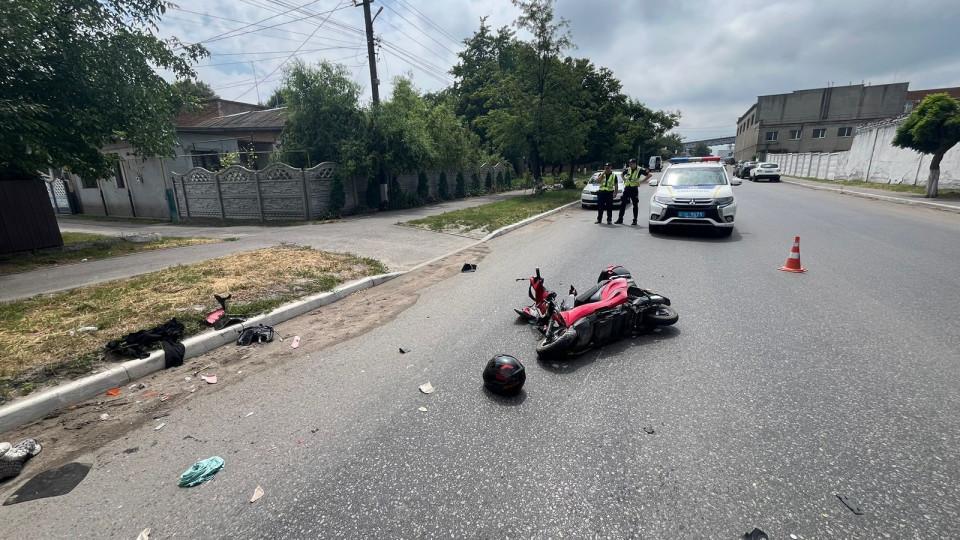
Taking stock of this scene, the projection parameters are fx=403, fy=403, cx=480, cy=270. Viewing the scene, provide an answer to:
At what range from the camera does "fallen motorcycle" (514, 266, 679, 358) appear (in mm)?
3633

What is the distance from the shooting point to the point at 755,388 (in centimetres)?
309

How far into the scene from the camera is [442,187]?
22.4m

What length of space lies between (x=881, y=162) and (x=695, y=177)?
2460cm

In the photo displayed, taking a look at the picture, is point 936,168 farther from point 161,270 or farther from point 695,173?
point 161,270

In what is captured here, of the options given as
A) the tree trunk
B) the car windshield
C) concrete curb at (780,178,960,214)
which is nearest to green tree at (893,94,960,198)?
the tree trunk

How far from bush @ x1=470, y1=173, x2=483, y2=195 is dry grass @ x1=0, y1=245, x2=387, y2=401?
59.9 feet

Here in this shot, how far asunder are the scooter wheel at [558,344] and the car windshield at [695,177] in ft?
27.6

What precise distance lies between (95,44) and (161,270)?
6.04 meters

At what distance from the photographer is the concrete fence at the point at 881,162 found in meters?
19.1

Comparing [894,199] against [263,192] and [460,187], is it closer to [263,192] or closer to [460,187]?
[460,187]

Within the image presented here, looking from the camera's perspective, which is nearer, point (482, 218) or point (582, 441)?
point (582, 441)

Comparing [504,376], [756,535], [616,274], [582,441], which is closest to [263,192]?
[616,274]

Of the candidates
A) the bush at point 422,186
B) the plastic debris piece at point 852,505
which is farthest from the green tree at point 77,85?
the plastic debris piece at point 852,505

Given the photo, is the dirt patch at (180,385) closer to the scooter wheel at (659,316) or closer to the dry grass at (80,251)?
the scooter wheel at (659,316)
